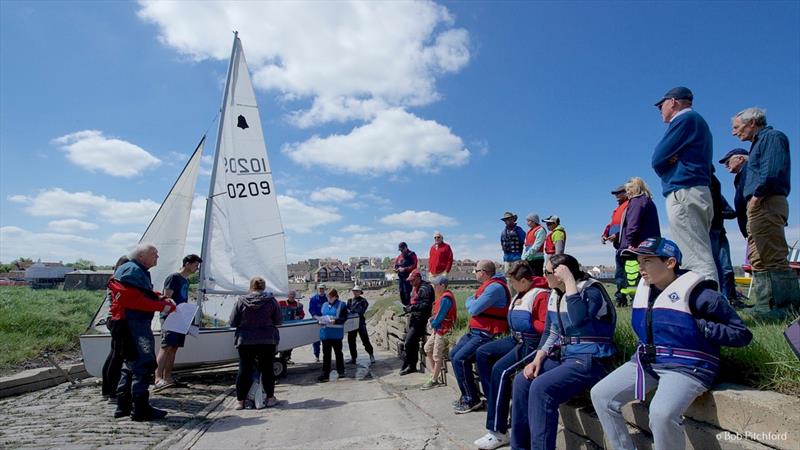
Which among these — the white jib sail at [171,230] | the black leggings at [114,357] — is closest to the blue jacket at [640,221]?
the black leggings at [114,357]

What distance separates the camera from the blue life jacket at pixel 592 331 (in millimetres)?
3119

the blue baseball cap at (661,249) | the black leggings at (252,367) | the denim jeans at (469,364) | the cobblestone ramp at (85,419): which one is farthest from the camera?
the black leggings at (252,367)

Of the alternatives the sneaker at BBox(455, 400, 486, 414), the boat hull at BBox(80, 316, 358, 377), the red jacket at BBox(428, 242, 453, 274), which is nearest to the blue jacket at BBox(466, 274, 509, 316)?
the sneaker at BBox(455, 400, 486, 414)

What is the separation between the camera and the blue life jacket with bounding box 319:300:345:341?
7.96m

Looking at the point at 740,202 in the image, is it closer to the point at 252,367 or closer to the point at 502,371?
the point at 502,371

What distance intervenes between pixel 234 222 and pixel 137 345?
538 cm

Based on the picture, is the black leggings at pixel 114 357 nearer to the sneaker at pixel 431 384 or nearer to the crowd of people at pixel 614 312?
the crowd of people at pixel 614 312

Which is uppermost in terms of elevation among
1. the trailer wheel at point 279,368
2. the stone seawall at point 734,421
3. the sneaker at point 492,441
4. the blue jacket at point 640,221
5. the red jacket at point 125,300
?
the blue jacket at point 640,221

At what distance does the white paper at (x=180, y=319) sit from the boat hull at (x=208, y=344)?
2.88 feet

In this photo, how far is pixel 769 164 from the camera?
372 cm

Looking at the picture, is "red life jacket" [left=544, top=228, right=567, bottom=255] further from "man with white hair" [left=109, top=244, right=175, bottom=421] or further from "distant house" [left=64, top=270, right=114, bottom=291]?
"distant house" [left=64, top=270, right=114, bottom=291]

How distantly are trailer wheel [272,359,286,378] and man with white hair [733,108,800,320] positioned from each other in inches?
298

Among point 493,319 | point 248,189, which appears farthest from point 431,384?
point 248,189

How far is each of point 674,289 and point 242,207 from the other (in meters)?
9.66
